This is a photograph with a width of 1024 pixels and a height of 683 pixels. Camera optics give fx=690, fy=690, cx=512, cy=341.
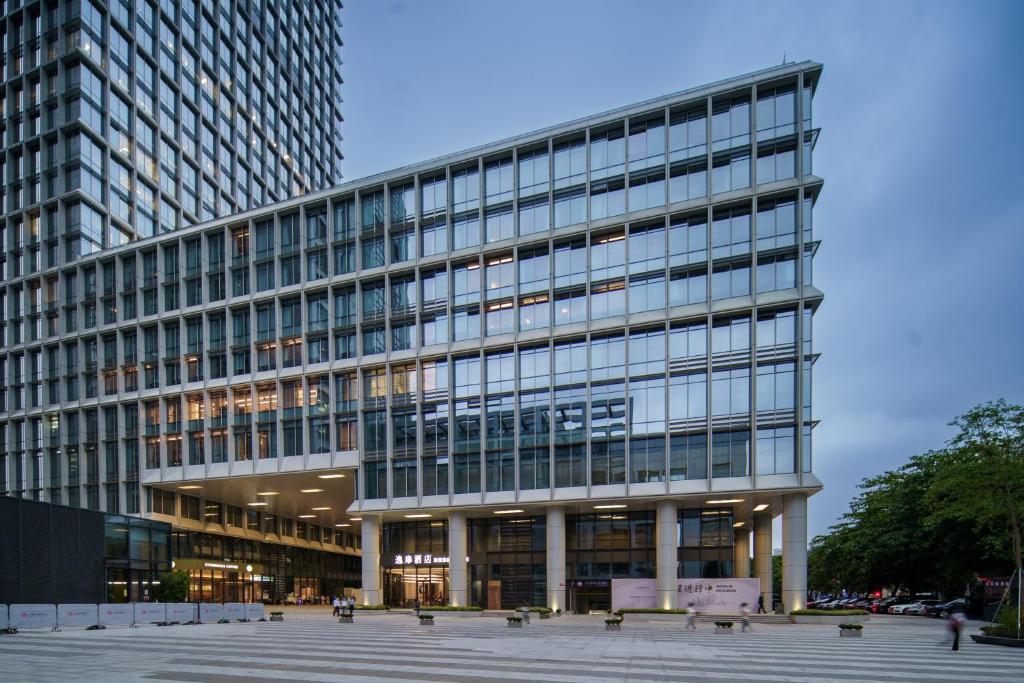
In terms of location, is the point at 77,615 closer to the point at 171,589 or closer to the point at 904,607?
the point at 171,589

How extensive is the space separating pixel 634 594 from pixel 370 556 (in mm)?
22722

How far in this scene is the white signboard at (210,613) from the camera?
42250 millimetres

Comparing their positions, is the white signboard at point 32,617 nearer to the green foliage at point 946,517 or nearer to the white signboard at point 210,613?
the white signboard at point 210,613

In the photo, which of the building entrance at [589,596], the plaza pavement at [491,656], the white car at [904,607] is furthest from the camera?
the white car at [904,607]

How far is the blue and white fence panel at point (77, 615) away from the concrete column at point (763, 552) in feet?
138

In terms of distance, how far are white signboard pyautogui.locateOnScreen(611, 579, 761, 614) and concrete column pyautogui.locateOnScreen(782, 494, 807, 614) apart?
2.92 metres

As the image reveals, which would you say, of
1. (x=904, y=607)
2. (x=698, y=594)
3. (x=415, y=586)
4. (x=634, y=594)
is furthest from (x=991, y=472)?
(x=415, y=586)

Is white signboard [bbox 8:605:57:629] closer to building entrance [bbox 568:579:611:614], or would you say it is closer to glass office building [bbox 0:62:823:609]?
glass office building [bbox 0:62:823:609]

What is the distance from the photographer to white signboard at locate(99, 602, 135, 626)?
36.4 meters

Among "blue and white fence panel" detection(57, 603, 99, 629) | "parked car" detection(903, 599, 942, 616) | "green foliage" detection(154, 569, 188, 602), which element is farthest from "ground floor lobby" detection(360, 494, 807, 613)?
"blue and white fence panel" detection(57, 603, 99, 629)

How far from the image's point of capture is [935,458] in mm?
55875

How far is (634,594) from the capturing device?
4703 centimetres

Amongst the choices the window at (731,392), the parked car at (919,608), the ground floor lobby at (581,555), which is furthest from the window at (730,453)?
the parked car at (919,608)

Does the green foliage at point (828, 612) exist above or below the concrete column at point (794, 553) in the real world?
below
